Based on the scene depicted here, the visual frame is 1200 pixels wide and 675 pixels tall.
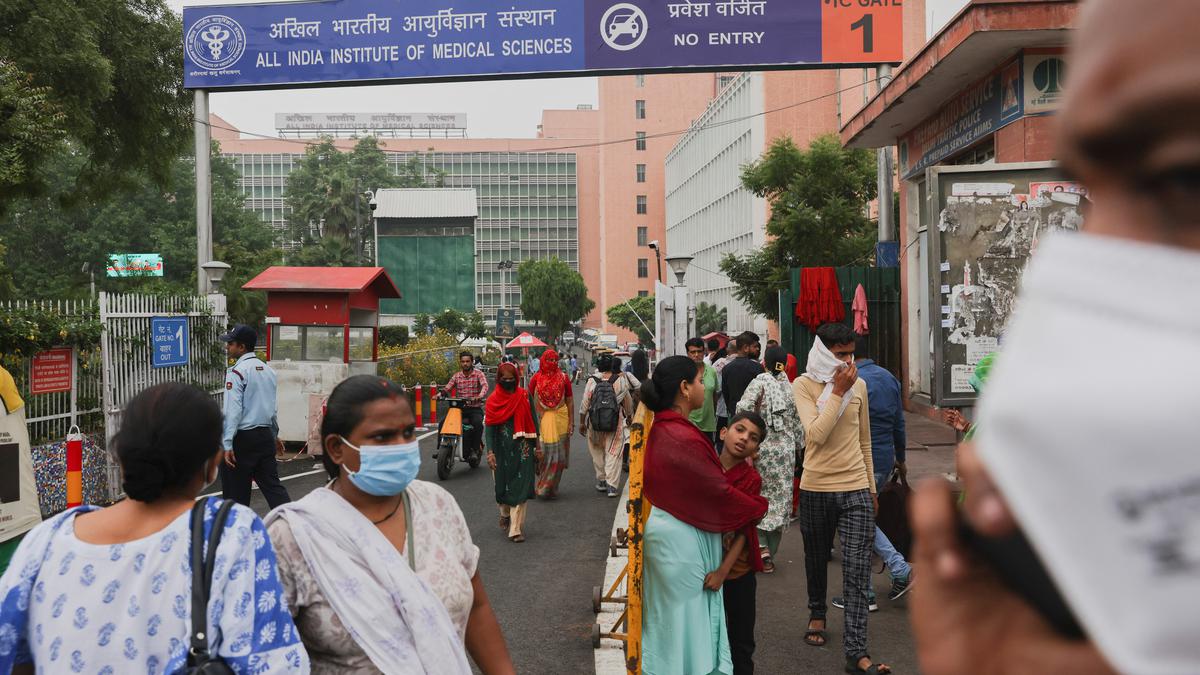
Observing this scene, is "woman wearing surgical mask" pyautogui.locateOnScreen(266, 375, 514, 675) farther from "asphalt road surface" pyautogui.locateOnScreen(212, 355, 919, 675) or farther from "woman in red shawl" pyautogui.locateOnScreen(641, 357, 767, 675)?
"asphalt road surface" pyautogui.locateOnScreen(212, 355, 919, 675)

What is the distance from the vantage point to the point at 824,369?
527 cm

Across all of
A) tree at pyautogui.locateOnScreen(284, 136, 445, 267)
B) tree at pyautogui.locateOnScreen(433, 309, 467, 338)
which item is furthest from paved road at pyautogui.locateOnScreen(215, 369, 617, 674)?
tree at pyautogui.locateOnScreen(284, 136, 445, 267)

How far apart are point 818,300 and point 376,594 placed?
12.3 meters

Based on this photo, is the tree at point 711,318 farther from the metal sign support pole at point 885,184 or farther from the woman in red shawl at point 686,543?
the woman in red shawl at point 686,543

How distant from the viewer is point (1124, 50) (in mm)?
521

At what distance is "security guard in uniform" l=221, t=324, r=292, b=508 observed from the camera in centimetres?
784

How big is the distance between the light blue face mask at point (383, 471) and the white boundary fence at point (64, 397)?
7.79 m

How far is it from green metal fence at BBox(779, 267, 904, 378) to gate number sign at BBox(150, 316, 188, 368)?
830 cm

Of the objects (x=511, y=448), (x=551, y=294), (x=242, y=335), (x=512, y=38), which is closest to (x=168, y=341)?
(x=242, y=335)

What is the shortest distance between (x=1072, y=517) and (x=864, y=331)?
46.0ft

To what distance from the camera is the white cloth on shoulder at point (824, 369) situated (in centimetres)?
513

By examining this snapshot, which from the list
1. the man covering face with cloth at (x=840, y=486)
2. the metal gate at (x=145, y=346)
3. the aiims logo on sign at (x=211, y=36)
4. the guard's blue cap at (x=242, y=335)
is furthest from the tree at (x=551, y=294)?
the man covering face with cloth at (x=840, y=486)

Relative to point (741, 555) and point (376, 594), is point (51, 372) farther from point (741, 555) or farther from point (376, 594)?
point (376, 594)

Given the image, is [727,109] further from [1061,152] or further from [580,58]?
[1061,152]
